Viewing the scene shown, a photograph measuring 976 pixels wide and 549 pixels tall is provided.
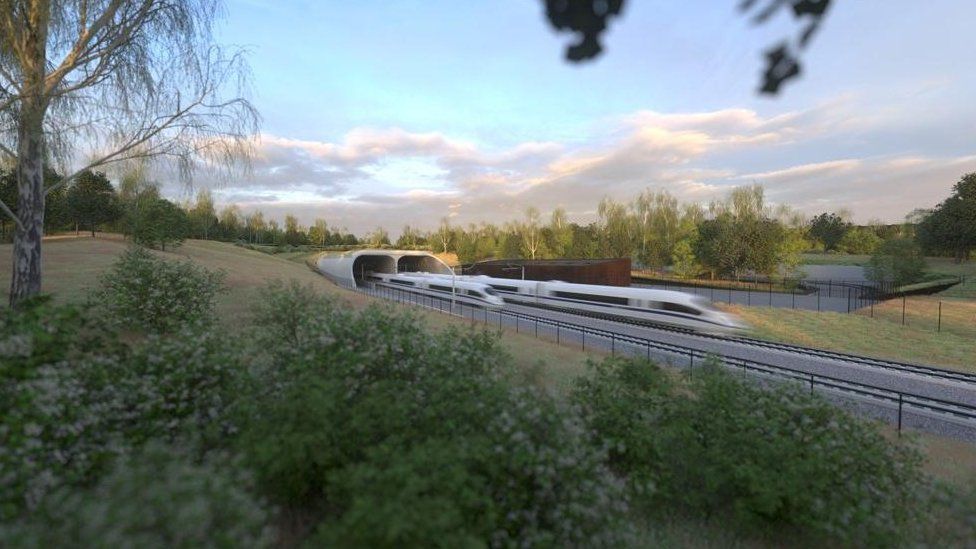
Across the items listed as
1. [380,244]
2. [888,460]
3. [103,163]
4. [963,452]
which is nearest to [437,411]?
[888,460]

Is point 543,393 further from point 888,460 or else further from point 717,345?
point 717,345

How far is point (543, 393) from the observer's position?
5.39 m

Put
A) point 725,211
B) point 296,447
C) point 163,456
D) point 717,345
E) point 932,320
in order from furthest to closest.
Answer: point 725,211 < point 932,320 < point 717,345 < point 296,447 < point 163,456

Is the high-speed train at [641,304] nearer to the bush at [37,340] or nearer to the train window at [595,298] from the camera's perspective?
the train window at [595,298]

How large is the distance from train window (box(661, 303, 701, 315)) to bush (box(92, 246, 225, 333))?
19850 millimetres

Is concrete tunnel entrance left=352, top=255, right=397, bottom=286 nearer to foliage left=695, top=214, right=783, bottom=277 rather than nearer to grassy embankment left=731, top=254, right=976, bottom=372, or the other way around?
grassy embankment left=731, top=254, right=976, bottom=372

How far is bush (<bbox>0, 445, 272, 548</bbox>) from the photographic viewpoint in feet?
7.72

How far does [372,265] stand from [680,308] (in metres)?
Answer: 46.6

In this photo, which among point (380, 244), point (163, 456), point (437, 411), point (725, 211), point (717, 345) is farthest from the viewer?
point (380, 244)

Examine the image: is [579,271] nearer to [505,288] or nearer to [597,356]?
[505,288]

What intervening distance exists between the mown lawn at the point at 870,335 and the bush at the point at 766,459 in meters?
19.5

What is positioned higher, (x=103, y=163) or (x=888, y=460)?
(x=103, y=163)

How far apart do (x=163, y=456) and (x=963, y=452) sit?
44.2 ft

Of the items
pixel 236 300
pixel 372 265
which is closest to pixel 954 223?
pixel 372 265
